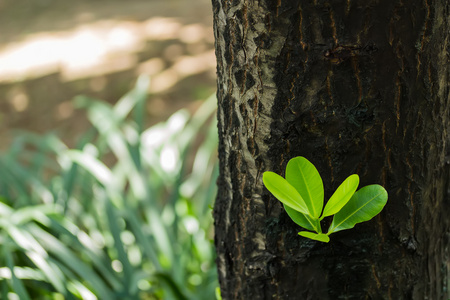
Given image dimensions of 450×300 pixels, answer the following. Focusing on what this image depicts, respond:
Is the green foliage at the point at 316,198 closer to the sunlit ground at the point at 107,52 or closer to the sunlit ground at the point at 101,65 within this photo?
the sunlit ground at the point at 101,65

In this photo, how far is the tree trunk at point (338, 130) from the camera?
0.75m

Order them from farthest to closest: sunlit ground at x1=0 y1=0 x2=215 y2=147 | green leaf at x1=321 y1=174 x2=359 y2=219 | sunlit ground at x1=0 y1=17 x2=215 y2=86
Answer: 1. sunlit ground at x1=0 y1=17 x2=215 y2=86
2. sunlit ground at x1=0 y1=0 x2=215 y2=147
3. green leaf at x1=321 y1=174 x2=359 y2=219

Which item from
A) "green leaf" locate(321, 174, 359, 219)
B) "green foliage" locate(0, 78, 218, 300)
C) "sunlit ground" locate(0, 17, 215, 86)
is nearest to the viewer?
"green leaf" locate(321, 174, 359, 219)

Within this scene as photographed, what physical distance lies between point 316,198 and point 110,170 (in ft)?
8.98

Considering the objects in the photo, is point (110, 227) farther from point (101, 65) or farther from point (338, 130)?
point (101, 65)

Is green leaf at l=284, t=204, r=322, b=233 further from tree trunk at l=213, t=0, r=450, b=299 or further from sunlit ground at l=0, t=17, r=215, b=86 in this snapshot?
sunlit ground at l=0, t=17, r=215, b=86

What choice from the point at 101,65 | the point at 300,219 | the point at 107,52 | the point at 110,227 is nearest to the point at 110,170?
the point at 110,227

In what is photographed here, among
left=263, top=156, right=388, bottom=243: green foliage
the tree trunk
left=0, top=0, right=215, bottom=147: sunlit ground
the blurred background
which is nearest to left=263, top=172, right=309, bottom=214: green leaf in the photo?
left=263, top=156, right=388, bottom=243: green foliage

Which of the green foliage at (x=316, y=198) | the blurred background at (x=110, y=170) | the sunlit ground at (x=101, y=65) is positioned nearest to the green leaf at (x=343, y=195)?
the green foliage at (x=316, y=198)

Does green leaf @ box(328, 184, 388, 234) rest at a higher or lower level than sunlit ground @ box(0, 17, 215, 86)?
lower

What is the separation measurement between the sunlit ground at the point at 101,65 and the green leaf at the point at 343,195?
3548 millimetres

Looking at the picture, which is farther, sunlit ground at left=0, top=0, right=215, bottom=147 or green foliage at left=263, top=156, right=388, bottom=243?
sunlit ground at left=0, top=0, right=215, bottom=147

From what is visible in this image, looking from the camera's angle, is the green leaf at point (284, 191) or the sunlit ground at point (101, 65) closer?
the green leaf at point (284, 191)

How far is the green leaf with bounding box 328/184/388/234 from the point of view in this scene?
0.74 metres
